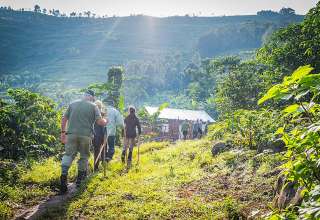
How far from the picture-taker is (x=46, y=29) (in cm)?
19875

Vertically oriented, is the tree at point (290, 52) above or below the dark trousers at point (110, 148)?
above

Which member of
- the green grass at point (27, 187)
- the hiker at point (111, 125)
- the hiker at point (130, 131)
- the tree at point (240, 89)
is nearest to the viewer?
the green grass at point (27, 187)

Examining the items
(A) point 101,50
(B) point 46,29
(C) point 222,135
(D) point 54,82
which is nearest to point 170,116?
(C) point 222,135

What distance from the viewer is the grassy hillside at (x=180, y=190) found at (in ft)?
20.1

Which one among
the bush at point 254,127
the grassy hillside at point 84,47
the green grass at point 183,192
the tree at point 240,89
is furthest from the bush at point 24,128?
the grassy hillside at point 84,47

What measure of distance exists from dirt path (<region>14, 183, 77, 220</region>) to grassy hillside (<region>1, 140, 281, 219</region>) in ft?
0.62

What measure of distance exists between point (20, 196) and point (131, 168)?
13.7 feet

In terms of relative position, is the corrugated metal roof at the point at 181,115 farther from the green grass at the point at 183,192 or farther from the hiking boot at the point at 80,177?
the hiking boot at the point at 80,177

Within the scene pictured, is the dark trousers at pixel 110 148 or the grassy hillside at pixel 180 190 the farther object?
the dark trousers at pixel 110 148

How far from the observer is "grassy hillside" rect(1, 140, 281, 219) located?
613 cm

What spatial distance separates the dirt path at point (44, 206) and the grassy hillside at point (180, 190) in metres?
0.19

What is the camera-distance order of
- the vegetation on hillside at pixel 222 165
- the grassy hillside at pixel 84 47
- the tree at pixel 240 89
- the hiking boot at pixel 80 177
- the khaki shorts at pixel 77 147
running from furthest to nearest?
the grassy hillside at pixel 84 47 → the tree at pixel 240 89 → the hiking boot at pixel 80 177 → the khaki shorts at pixel 77 147 → the vegetation on hillside at pixel 222 165

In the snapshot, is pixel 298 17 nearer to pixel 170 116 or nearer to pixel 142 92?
pixel 142 92

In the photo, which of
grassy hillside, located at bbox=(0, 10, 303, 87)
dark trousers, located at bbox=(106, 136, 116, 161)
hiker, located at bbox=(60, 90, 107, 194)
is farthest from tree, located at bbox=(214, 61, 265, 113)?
grassy hillside, located at bbox=(0, 10, 303, 87)
